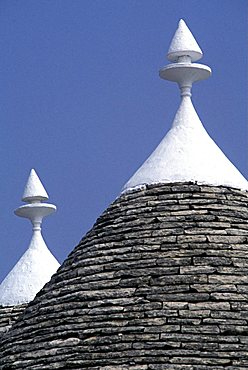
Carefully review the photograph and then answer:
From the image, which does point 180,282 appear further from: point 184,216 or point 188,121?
point 188,121

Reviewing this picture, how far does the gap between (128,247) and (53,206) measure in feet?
22.0

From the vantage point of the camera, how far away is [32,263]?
76.7 feet

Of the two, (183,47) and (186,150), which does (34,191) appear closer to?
(183,47)

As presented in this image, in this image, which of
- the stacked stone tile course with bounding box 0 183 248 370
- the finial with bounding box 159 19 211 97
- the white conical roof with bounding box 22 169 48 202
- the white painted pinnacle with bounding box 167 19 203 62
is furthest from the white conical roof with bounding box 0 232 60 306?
the white painted pinnacle with bounding box 167 19 203 62

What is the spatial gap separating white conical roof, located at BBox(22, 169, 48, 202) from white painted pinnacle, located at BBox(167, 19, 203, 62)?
16.0ft

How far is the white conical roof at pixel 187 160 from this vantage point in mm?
18359

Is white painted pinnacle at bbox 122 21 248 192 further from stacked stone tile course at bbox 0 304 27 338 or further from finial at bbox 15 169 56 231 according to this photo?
finial at bbox 15 169 56 231

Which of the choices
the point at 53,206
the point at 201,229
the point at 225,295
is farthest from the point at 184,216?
the point at 53,206

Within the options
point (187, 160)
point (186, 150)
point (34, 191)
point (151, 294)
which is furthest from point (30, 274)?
point (151, 294)

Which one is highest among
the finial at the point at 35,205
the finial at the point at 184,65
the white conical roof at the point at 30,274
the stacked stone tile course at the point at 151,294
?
the finial at the point at 35,205

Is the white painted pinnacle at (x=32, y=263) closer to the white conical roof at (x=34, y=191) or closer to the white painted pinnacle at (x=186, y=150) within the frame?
the white conical roof at (x=34, y=191)

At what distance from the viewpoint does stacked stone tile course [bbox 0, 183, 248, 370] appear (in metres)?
16.0

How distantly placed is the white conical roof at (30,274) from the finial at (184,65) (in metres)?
4.79

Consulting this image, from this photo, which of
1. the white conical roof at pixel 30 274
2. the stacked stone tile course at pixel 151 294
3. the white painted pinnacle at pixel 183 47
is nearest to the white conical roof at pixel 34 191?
the white conical roof at pixel 30 274
